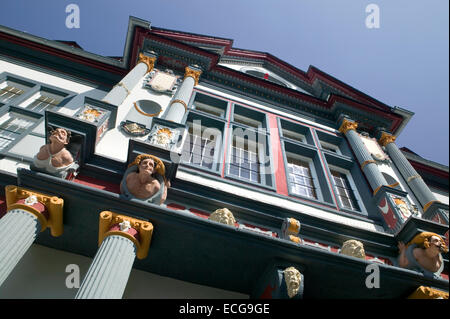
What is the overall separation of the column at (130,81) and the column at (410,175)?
893 centimetres

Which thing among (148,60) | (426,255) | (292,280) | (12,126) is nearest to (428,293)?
(426,255)

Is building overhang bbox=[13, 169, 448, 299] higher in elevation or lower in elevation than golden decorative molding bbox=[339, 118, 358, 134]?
lower

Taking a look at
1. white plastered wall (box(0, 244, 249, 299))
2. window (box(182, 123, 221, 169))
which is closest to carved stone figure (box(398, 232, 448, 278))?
white plastered wall (box(0, 244, 249, 299))

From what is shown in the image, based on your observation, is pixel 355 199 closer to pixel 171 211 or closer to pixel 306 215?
pixel 306 215

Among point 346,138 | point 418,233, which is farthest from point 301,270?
point 346,138

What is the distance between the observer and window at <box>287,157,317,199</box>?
8.91 meters

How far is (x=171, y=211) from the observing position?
5.10 metres

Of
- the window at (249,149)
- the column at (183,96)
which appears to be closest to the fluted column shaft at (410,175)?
the window at (249,149)

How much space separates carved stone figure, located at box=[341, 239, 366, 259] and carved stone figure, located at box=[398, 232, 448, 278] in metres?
0.88

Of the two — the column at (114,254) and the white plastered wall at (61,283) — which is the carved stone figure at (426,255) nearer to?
the white plastered wall at (61,283)

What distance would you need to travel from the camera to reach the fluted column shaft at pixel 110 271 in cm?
387

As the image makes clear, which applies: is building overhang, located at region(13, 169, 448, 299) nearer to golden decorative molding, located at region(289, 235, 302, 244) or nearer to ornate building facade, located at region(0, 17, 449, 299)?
ornate building facade, located at region(0, 17, 449, 299)

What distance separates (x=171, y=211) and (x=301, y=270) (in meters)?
2.47
